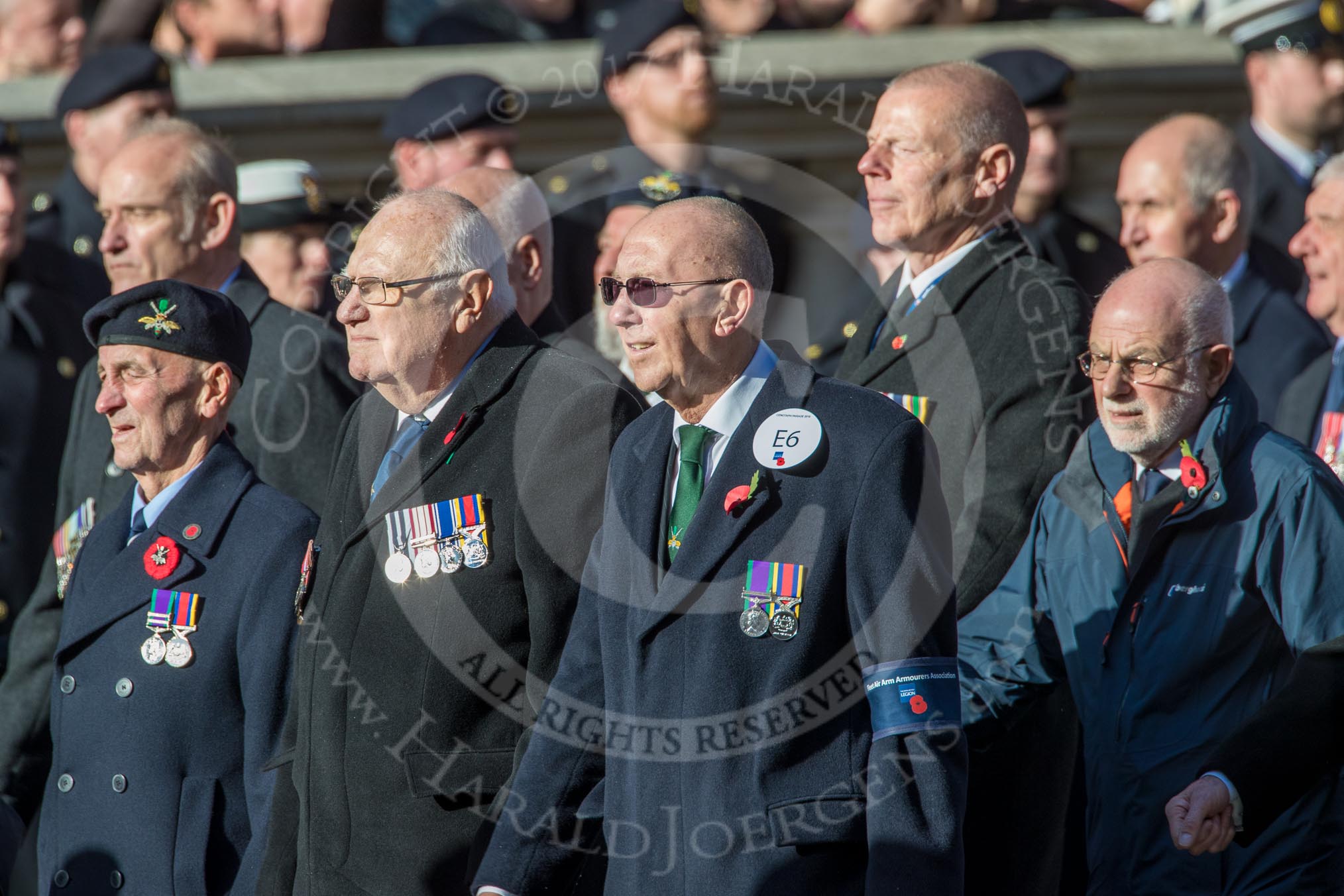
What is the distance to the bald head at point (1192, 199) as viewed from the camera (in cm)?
657

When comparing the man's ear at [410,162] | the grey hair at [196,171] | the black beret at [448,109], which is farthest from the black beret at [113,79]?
the grey hair at [196,171]

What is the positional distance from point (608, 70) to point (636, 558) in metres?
4.06

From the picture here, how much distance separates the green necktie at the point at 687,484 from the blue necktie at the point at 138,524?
1.64 metres

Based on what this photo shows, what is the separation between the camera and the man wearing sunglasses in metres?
3.82

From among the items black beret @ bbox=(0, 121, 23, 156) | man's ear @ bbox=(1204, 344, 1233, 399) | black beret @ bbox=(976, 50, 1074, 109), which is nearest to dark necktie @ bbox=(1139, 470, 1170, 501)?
man's ear @ bbox=(1204, 344, 1233, 399)

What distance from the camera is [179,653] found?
479 centimetres

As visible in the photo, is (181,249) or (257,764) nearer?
(257,764)

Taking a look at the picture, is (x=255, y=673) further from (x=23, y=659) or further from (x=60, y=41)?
(x=60, y=41)

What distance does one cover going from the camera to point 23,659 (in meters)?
5.50

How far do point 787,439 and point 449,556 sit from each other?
3.03ft

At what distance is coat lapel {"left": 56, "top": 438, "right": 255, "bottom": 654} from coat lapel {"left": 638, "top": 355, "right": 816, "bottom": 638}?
1420 millimetres

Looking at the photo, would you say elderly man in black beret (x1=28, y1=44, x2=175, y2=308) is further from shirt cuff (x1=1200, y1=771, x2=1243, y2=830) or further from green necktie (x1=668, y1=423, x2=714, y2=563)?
shirt cuff (x1=1200, y1=771, x2=1243, y2=830)

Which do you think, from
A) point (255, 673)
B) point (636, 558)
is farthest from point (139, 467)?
point (636, 558)

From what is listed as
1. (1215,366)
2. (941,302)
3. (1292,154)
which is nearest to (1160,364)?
(1215,366)
